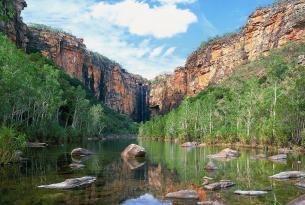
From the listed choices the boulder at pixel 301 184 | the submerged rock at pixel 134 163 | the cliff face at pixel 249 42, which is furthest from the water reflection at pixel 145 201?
the cliff face at pixel 249 42

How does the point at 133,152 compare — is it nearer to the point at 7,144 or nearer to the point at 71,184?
the point at 7,144

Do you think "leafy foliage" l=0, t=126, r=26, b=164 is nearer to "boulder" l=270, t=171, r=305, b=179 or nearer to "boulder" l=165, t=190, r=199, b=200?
"boulder" l=165, t=190, r=199, b=200

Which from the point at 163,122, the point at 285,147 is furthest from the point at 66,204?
the point at 163,122

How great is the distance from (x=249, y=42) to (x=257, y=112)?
86159 mm

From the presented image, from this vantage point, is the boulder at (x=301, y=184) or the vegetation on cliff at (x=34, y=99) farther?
the vegetation on cliff at (x=34, y=99)

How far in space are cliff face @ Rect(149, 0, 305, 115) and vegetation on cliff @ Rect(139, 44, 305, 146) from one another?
14.3 meters

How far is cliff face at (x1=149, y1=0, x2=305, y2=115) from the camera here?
382 feet

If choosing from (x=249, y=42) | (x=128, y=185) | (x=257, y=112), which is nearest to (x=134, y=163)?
(x=128, y=185)

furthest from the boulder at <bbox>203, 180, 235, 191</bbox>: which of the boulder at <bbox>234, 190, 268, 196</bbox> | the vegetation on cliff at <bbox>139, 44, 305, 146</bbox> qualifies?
the vegetation on cliff at <bbox>139, 44, 305, 146</bbox>

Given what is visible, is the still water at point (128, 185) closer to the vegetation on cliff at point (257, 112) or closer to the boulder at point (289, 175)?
the boulder at point (289, 175)

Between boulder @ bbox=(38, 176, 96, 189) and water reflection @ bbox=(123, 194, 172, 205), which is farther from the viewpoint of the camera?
boulder @ bbox=(38, 176, 96, 189)

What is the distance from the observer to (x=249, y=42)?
145 metres

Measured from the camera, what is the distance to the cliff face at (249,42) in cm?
11629

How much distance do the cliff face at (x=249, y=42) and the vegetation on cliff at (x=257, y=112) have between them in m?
14.3
